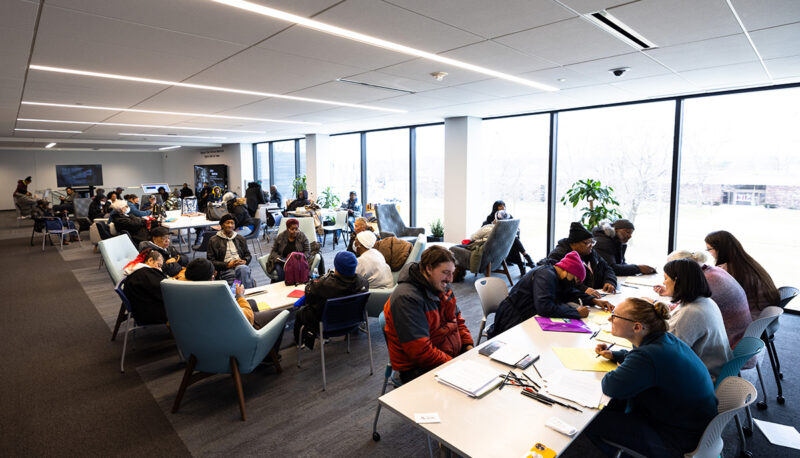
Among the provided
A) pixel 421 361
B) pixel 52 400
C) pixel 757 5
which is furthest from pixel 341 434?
pixel 757 5

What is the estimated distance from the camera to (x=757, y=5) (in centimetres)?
258

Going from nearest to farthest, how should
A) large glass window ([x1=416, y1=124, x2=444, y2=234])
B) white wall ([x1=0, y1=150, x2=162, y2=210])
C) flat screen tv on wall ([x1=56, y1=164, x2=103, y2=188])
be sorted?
large glass window ([x1=416, y1=124, x2=444, y2=234]) < white wall ([x1=0, y1=150, x2=162, y2=210]) < flat screen tv on wall ([x1=56, y1=164, x2=103, y2=188])

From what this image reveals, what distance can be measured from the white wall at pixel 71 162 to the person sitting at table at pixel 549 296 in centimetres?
2314

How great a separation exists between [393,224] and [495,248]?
263 cm

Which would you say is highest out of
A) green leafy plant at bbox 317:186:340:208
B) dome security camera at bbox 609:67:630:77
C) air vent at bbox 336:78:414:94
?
air vent at bbox 336:78:414:94

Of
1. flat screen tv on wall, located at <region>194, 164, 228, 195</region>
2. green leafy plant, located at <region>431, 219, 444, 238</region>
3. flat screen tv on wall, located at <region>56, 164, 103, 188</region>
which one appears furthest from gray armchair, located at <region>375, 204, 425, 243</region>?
Answer: flat screen tv on wall, located at <region>56, 164, 103, 188</region>

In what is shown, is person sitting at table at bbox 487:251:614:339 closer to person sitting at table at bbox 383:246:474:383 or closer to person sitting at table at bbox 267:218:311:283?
person sitting at table at bbox 383:246:474:383

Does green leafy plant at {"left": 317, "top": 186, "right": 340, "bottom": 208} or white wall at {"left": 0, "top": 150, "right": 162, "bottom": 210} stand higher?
white wall at {"left": 0, "top": 150, "right": 162, "bottom": 210}

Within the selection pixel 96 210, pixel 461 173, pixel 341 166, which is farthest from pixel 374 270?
pixel 96 210

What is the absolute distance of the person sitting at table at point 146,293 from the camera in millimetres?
3756

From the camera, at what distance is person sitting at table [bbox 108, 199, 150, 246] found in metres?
8.16

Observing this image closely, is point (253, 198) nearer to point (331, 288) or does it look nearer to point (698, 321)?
point (331, 288)

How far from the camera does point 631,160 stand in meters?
6.90

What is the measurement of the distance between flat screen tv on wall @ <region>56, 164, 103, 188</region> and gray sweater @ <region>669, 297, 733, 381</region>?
23900 mm
